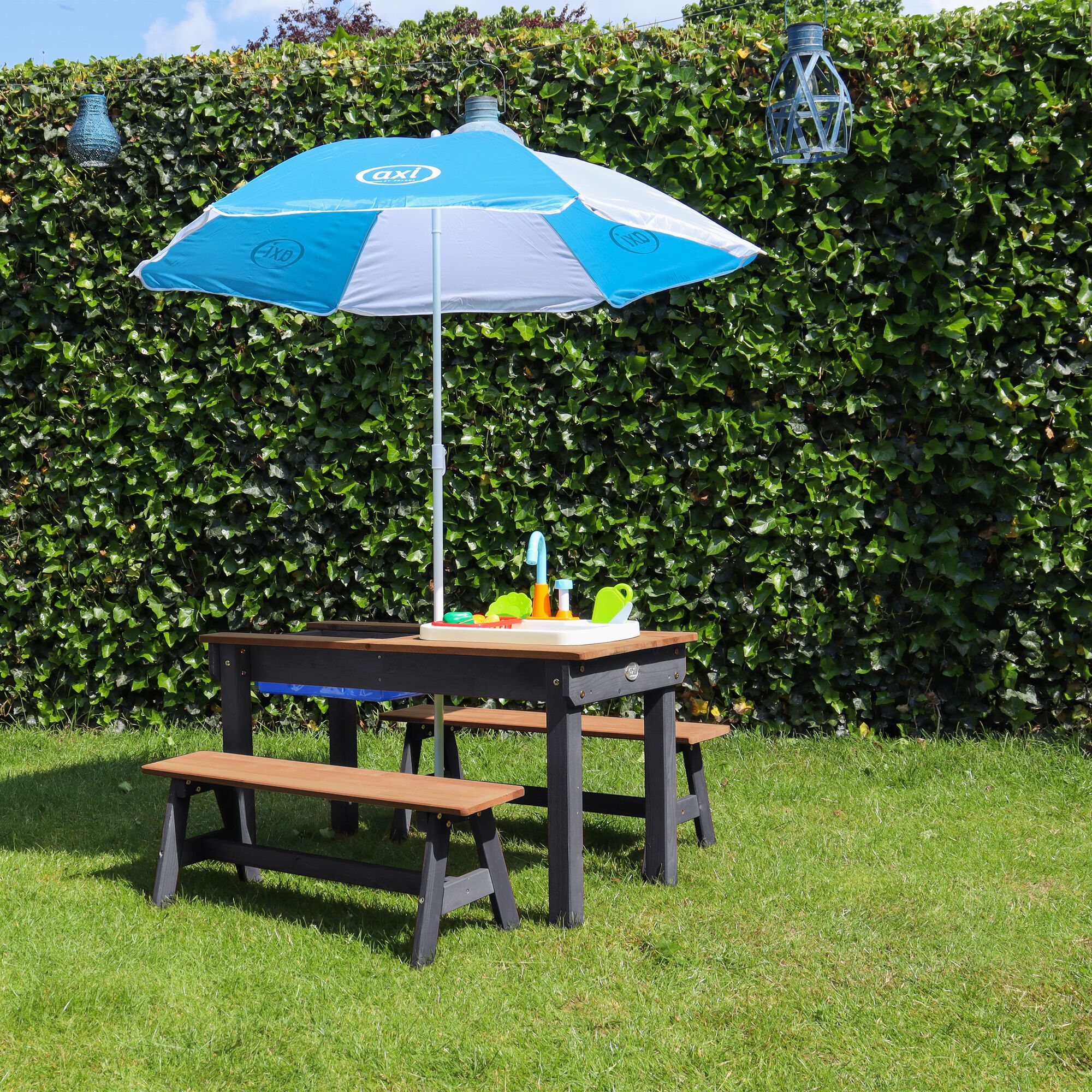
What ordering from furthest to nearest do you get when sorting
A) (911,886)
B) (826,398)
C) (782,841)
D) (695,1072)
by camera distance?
(826,398) → (782,841) → (911,886) → (695,1072)

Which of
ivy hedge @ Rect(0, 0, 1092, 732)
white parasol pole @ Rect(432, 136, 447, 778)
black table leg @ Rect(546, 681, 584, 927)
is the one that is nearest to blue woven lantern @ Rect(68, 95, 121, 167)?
ivy hedge @ Rect(0, 0, 1092, 732)

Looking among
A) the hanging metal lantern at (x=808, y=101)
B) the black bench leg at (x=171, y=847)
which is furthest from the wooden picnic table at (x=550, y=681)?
the hanging metal lantern at (x=808, y=101)

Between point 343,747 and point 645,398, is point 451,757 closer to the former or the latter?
point 343,747

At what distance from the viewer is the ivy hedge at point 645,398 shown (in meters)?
5.32

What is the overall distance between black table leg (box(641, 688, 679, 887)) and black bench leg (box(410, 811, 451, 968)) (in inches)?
37.6

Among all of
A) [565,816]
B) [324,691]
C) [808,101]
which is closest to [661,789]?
[565,816]

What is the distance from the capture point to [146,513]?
6.19 metres

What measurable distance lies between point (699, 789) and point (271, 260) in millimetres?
2576

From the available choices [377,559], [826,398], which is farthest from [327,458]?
[826,398]

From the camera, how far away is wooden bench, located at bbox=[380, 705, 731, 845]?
423cm

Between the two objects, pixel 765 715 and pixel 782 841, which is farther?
pixel 765 715

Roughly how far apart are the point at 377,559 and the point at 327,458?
0.59m

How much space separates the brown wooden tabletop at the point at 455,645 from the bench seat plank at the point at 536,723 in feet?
1.30

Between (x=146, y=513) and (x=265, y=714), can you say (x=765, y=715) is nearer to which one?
(x=265, y=714)
